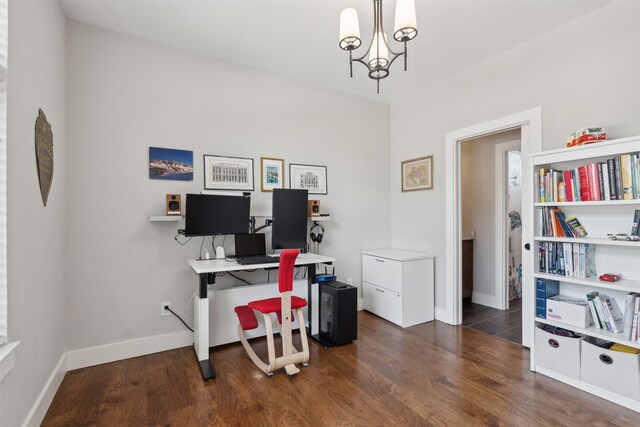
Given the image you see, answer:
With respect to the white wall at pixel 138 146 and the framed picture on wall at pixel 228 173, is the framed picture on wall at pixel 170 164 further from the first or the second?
the framed picture on wall at pixel 228 173

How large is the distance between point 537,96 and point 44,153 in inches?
146

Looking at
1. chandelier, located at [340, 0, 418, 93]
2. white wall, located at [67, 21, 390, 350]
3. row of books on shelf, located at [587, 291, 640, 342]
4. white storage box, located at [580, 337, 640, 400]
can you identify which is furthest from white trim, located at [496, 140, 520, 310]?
chandelier, located at [340, 0, 418, 93]

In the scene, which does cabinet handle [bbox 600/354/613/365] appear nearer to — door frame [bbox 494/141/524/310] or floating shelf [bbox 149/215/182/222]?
door frame [bbox 494/141/524/310]

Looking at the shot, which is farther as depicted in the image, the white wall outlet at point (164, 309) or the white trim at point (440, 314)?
the white trim at point (440, 314)

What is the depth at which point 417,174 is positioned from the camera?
151 inches

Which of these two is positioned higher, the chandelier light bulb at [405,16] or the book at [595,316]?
the chandelier light bulb at [405,16]

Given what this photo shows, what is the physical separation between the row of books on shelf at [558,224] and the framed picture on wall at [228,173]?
2618 mm

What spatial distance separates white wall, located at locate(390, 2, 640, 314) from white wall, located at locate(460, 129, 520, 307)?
737mm

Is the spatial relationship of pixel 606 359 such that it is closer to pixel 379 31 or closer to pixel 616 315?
pixel 616 315

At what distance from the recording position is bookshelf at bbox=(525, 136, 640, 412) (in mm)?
1978

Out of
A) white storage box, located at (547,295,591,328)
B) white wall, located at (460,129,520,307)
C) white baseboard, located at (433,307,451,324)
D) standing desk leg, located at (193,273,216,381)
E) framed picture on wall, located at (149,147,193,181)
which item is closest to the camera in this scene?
white storage box, located at (547,295,591,328)

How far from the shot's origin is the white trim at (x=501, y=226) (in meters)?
3.87

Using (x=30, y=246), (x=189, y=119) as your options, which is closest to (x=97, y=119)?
(x=189, y=119)

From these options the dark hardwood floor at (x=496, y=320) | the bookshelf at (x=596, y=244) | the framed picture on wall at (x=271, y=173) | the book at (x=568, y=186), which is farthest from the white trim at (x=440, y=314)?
the framed picture on wall at (x=271, y=173)
